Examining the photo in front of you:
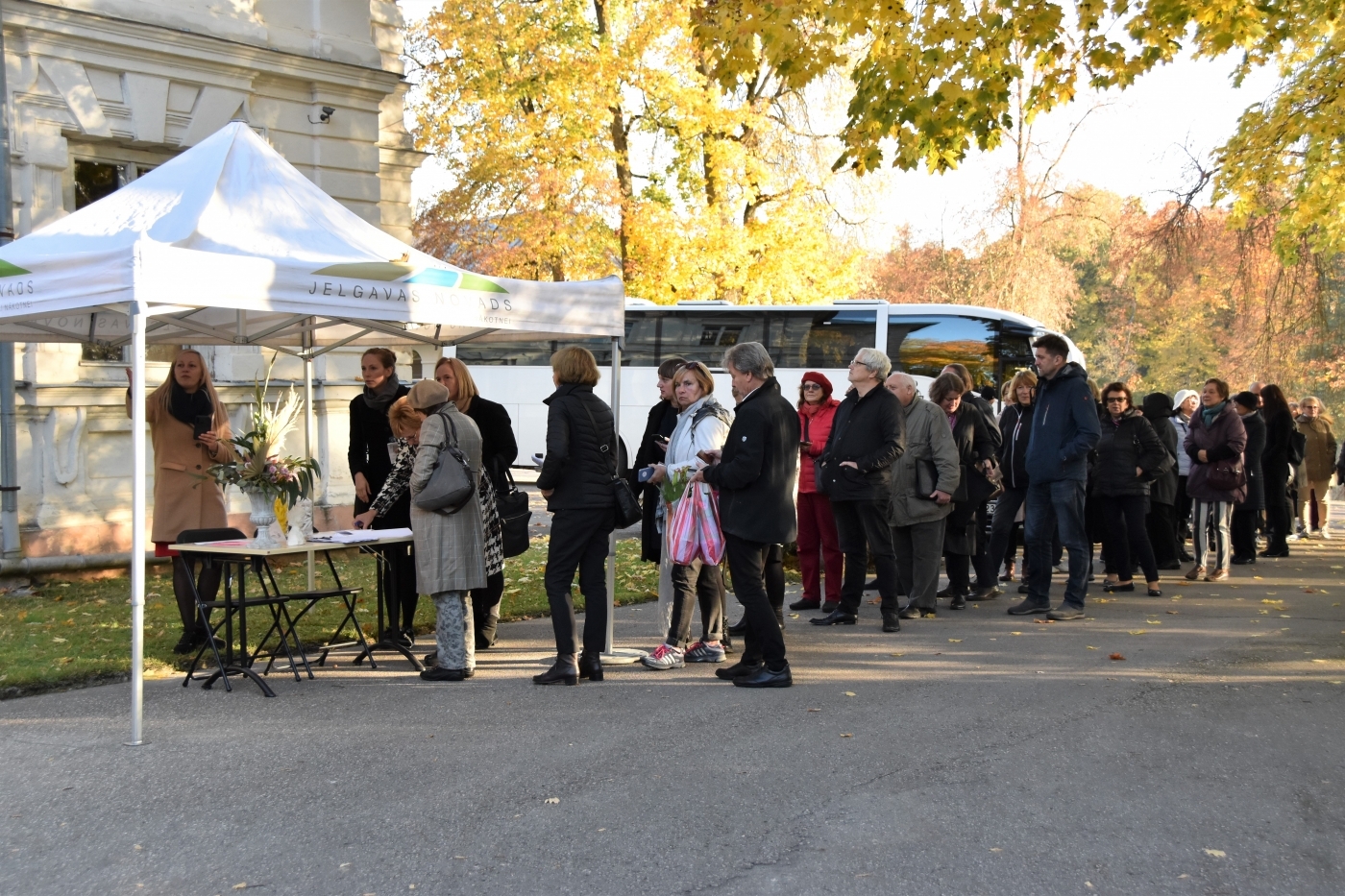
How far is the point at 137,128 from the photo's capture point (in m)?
12.6

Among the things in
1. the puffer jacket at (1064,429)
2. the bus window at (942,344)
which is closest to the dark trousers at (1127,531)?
the puffer jacket at (1064,429)

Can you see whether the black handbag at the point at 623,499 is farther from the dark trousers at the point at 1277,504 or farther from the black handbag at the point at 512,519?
the dark trousers at the point at 1277,504

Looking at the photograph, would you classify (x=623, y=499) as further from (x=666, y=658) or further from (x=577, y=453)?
(x=666, y=658)

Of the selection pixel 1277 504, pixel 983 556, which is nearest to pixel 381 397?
pixel 983 556

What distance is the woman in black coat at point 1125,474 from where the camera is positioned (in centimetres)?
1133

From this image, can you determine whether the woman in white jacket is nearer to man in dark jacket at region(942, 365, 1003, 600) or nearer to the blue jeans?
the blue jeans

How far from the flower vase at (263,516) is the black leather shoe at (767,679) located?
9.22 ft

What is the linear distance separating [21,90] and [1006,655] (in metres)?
10.0

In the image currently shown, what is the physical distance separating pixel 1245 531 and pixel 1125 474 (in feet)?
12.5

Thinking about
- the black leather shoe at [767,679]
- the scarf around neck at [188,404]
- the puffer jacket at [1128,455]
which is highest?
the scarf around neck at [188,404]

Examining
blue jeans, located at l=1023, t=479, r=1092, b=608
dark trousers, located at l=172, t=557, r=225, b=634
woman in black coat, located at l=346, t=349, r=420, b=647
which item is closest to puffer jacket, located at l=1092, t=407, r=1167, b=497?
blue jeans, located at l=1023, t=479, r=1092, b=608

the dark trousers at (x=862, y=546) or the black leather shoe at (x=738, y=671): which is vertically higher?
the dark trousers at (x=862, y=546)

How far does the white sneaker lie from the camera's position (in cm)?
782

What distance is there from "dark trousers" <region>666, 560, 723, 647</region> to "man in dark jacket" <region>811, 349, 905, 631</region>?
1.63 meters
